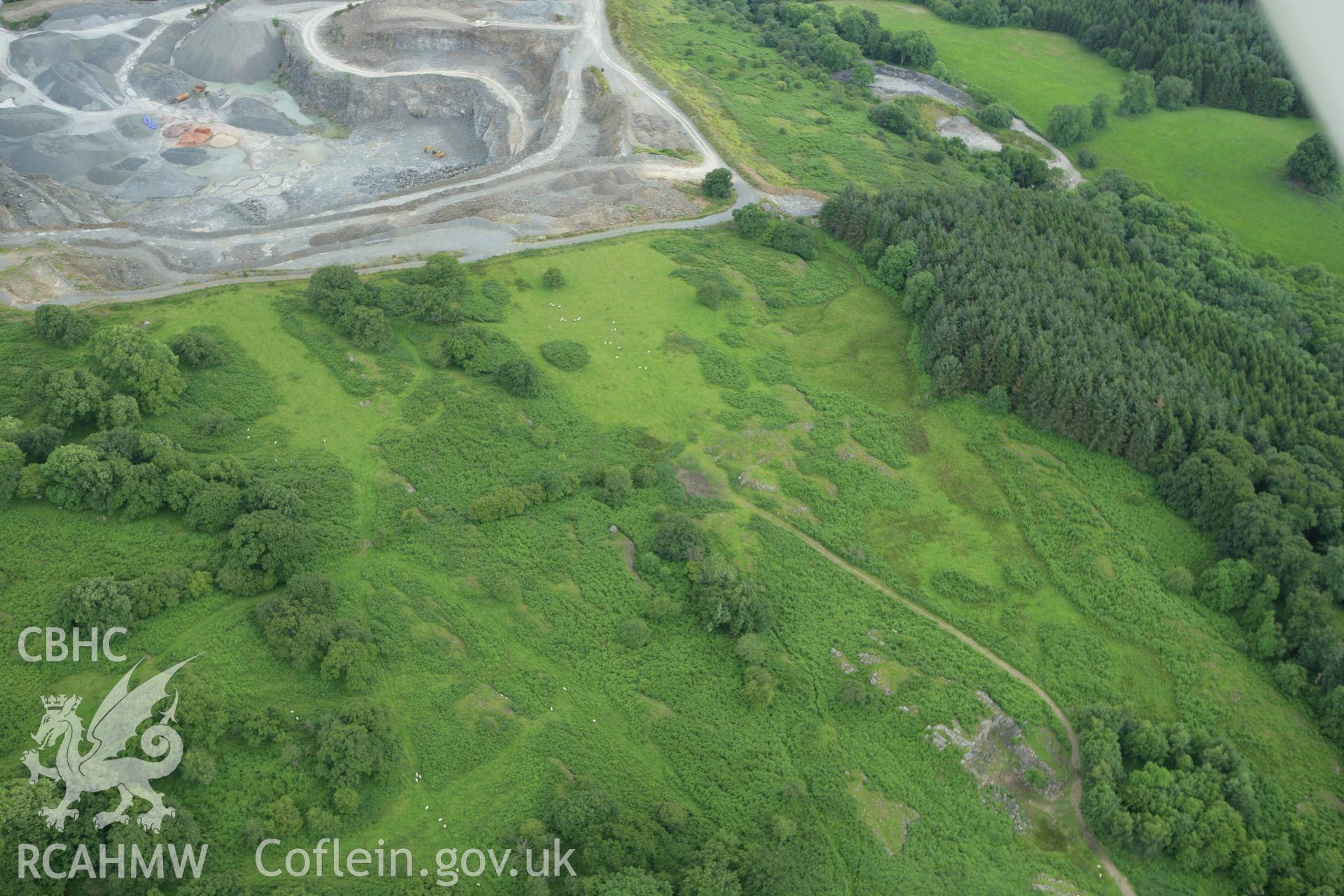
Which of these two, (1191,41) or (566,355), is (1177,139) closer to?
(1191,41)

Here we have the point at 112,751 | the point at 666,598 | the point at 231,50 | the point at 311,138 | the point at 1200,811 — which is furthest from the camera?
the point at 231,50

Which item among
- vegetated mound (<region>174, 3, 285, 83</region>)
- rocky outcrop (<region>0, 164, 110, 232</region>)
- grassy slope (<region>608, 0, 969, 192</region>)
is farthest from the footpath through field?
vegetated mound (<region>174, 3, 285, 83</region>)

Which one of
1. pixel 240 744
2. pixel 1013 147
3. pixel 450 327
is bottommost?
pixel 240 744

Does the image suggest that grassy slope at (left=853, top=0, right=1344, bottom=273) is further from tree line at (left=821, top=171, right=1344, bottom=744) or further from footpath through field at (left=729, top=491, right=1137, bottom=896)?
footpath through field at (left=729, top=491, right=1137, bottom=896)

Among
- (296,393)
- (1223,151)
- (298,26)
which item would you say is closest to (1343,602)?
(296,393)

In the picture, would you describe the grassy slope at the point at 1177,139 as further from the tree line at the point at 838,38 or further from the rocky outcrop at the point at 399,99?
the rocky outcrop at the point at 399,99

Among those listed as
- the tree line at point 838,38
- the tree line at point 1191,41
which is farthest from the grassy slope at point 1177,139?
the tree line at point 838,38

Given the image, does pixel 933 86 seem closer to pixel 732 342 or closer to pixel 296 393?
pixel 732 342

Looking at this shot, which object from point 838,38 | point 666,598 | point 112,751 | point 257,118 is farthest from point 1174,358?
point 257,118

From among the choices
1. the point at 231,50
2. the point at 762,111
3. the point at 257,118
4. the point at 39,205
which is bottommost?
the point at 39,205
